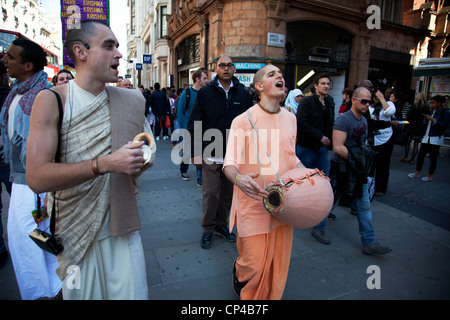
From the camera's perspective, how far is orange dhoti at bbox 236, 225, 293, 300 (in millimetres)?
2233

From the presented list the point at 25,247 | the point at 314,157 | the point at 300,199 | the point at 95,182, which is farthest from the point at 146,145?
the point at 314,157

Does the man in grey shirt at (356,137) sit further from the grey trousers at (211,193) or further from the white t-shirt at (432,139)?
the white t-shirt at (432,139)

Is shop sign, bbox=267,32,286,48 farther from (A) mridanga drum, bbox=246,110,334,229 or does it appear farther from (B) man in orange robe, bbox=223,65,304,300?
(A) mridanga drum, bbox=246,110,334,229

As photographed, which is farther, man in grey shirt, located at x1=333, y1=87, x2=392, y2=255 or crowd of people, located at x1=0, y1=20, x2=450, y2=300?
man in grey shirt, located at x1=333, y1=87, x2=392, y2=255

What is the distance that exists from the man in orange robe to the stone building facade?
976 cm

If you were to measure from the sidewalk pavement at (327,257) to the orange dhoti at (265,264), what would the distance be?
0.33m

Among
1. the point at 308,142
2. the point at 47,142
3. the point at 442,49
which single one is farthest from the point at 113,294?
the point at 442,49

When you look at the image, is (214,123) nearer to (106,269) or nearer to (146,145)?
(146,145)

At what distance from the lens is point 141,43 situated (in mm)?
40625

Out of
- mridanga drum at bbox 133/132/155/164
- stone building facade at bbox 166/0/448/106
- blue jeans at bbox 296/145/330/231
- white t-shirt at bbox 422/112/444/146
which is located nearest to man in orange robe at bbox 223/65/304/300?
mridanga drum at bbox 133/132/155/164

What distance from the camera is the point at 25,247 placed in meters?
2.40

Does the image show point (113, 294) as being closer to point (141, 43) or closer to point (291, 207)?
point (291, 207)

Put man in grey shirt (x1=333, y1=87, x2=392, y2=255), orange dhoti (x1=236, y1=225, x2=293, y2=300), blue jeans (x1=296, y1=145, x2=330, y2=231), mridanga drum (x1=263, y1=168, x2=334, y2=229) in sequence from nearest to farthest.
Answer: mridanga drum (x1=263, y1=168, x2=334, y2=229), orange dhoti (x1=236, y1=225, x2=293, y2=300), man in grey shirt (x1=333, y1=87, x2=392, y2=255), blue jeans (x1=296, y1=145, x2=330, y2=231)

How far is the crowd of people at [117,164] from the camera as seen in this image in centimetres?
148
